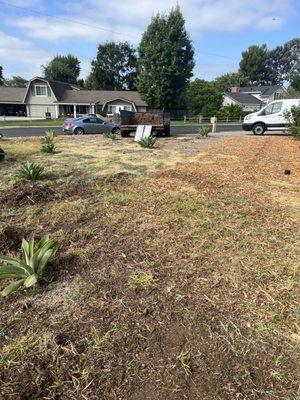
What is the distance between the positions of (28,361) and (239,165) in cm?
762

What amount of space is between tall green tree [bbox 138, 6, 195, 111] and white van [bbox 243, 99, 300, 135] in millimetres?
32181

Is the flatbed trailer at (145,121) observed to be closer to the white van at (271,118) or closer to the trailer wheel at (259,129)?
the white van at (271,118)

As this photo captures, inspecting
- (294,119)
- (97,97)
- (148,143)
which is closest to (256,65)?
(97,97)

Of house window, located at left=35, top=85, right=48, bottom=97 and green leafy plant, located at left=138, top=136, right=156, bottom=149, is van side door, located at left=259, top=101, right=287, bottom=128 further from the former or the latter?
house window, located at left=35, top=85, right=48, bottom=97

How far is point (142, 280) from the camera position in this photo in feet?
10.1

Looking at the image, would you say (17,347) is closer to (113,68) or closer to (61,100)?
(61,100)

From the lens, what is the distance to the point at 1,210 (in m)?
5.05

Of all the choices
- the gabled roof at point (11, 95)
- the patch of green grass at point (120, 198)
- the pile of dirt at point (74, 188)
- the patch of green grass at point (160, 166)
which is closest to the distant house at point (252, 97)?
the gabled roof at point (11, 95)

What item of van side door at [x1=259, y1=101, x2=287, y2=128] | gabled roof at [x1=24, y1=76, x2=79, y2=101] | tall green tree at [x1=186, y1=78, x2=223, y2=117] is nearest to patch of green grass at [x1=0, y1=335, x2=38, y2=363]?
van side door at [x1=259, y1=101, x2=287, y2=128]

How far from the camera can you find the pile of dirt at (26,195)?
5.36 metres

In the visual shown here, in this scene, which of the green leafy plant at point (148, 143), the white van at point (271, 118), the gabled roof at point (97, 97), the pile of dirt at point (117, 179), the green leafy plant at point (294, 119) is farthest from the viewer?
the gabled roof at point (97, 97)

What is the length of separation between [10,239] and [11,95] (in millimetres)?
61274

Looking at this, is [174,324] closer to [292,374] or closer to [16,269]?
[292,374]

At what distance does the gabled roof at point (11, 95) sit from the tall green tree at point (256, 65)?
70.5m
